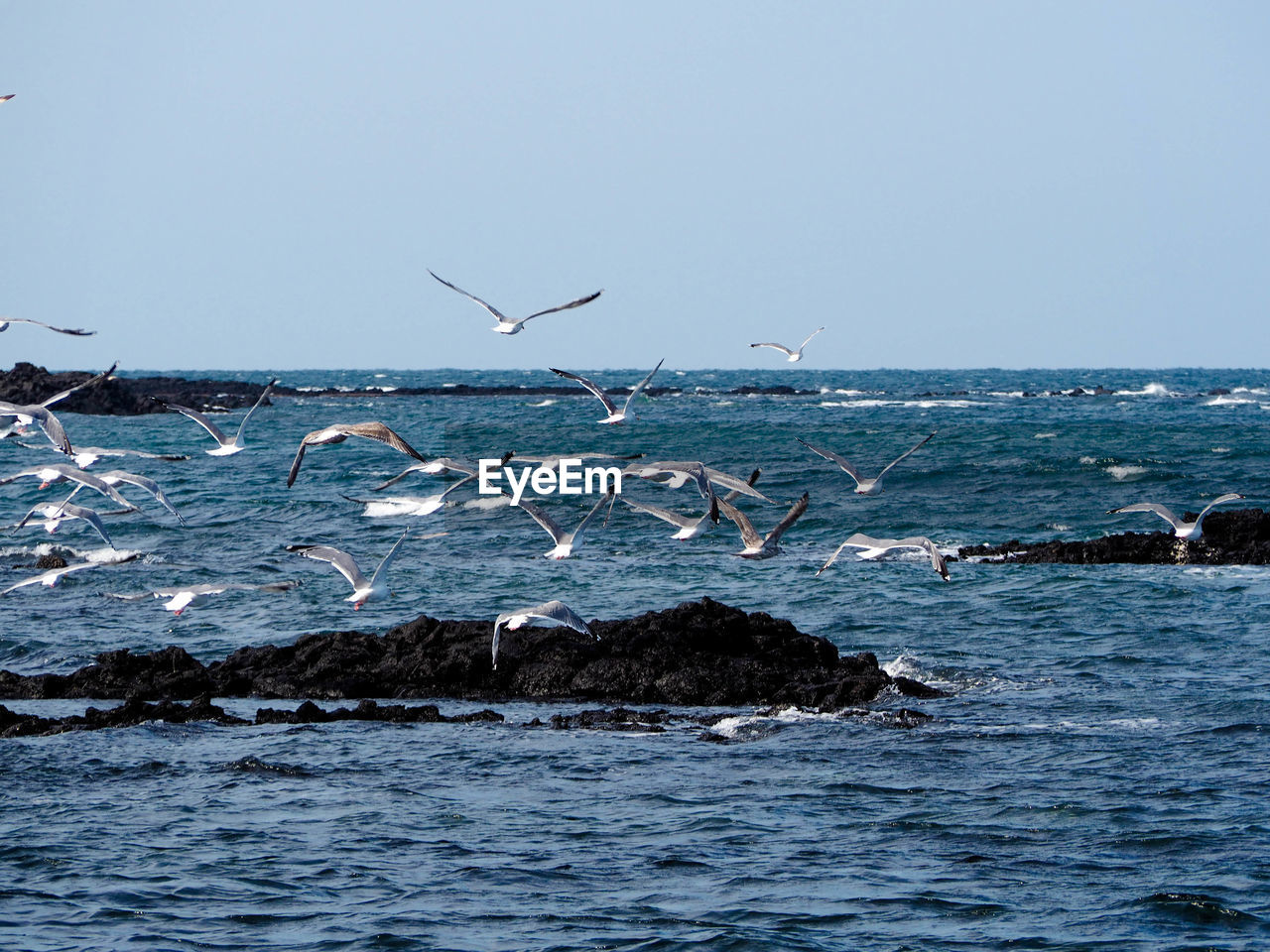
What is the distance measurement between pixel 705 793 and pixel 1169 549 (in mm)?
16480

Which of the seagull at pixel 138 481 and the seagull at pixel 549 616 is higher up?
the seagull at pixel 138 481

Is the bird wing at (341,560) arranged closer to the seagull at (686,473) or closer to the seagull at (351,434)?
the seagull at (351,434)

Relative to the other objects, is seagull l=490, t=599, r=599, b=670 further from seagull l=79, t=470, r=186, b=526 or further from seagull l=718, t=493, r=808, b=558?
seagull l=79, t=470, r=186, b=526

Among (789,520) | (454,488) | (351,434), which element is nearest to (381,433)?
(351,434)

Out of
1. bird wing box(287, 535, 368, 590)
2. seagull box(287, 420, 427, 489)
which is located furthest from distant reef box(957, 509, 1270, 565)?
seagull box(287, 420, 427, 489)

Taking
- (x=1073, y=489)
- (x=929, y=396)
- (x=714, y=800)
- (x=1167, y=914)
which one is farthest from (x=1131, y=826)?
Result: (x=929, y=396)

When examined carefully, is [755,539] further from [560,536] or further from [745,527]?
[560,536]

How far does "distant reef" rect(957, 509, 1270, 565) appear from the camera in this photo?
26078 millimetres

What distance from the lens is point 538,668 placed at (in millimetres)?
17297

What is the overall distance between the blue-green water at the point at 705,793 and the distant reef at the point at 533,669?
1.81ft

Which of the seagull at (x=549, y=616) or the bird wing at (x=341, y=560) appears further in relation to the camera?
the bird wing at (x=341, y=560)

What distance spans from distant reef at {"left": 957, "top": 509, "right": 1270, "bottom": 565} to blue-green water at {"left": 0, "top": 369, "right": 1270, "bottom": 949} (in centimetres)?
84

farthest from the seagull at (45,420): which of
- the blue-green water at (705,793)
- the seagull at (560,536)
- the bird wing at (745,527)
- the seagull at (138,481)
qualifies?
the bird wing at (745,527)

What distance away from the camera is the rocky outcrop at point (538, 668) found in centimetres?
1653
